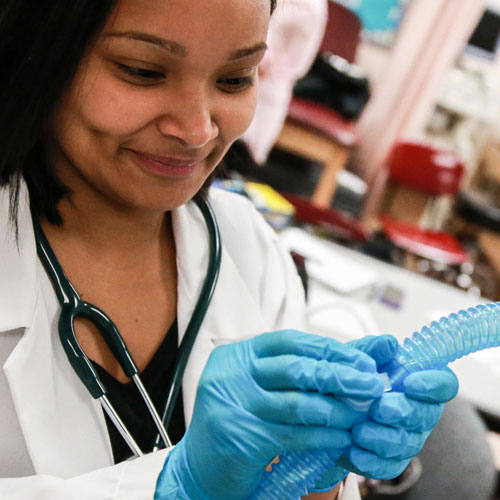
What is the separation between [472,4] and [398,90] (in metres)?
0.80

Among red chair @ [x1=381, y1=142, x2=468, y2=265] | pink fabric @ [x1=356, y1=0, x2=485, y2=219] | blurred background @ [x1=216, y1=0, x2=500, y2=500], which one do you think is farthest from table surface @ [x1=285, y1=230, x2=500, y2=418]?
pink fabric @ [x1=356, y1=0, x2=485, y2=219]

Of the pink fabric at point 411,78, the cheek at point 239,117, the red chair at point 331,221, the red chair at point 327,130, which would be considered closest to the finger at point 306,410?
the cheek at point 239,117

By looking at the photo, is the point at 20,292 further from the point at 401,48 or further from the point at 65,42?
the point at 401,48

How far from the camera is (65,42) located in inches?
25.7

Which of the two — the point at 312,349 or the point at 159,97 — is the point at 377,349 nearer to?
the point at 312,349

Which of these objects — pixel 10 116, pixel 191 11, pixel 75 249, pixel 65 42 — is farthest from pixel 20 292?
pixel 191 11

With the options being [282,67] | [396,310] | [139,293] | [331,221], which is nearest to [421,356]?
[139,293]

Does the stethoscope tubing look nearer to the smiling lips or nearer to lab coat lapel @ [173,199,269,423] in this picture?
lab coat lapel @ [173,199,269,423]

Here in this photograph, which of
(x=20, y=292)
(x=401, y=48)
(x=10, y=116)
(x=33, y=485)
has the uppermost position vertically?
(x=401, y=48)

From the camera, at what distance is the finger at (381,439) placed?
0.57 metres

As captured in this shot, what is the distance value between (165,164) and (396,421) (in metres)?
0.48

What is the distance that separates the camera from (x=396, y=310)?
1.79 meters

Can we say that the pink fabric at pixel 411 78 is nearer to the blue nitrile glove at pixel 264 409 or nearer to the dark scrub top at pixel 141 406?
the dark scrub top at pixel 141 406

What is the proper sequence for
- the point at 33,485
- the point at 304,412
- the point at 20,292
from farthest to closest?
the point at 20,292, the point at 33,485, the point at 304,412
